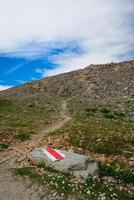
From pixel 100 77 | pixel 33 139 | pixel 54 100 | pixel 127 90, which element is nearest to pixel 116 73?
pixel 100 77

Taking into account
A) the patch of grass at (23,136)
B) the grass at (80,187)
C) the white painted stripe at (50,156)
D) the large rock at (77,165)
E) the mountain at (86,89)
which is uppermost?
the mountain at (86,89)

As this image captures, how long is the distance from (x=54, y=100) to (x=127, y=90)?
13.4 meters

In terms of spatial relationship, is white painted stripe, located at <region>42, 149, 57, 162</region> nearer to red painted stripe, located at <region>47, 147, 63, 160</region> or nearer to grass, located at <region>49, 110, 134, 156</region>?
red painted stripe, located at <region>47, 147, 63, 160</region>

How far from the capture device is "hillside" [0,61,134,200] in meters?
17.6

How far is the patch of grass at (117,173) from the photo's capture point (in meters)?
14.6

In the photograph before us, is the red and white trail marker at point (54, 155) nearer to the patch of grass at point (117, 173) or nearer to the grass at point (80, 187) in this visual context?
the grass at point (80, 187)

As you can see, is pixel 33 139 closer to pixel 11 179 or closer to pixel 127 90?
pixel 11 179

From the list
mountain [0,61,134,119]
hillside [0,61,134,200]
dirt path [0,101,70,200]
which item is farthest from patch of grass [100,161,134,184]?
mountain [0,61,134,119]

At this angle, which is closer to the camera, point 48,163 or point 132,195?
point 132,195

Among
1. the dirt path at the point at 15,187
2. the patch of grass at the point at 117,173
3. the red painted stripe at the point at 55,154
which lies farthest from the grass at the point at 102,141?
the dirt path at the point at 15,187

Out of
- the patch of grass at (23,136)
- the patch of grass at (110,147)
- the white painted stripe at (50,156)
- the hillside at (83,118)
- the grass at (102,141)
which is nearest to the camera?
the white painted stripe at (50,156)

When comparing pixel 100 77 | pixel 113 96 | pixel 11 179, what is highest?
pixel 100 77

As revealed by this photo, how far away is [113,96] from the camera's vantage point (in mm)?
61531

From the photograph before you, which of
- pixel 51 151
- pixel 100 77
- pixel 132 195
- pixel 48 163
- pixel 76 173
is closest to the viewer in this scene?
pixel 132 195
